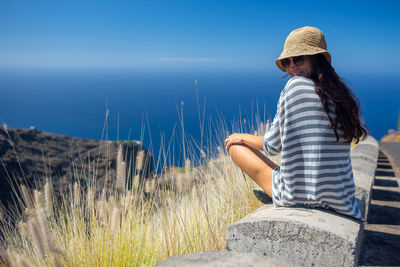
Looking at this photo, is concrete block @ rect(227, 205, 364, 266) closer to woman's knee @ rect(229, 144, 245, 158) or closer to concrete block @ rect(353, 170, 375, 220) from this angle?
woman's knee @ rect(229, 144, 245, 158)

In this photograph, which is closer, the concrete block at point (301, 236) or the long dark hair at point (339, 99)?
the concrete block at point (301, 236)

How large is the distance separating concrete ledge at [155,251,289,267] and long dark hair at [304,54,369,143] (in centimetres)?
77

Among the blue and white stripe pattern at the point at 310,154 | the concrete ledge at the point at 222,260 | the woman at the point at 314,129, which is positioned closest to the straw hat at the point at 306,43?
the woman at the point at 314,129

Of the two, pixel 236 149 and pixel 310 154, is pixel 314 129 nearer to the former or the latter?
pixel 310 154

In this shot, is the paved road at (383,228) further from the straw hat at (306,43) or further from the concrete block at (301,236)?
the straw hat at (306,43)

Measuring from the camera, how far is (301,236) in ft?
4.82

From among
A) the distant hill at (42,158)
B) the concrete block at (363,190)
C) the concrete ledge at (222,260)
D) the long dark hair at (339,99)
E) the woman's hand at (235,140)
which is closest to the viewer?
the concrete ledge at (222,260)

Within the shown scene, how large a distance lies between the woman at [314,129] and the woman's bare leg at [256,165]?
15cm

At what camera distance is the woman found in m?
1.60

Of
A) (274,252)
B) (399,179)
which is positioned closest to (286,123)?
(274,252)

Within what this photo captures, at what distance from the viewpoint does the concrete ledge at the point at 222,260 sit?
1149mm

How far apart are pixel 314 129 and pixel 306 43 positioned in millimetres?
464

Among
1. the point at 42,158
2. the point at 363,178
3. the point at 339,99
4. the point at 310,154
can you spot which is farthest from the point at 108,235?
the point at 42,158

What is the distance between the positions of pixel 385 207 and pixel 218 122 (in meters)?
1.84
